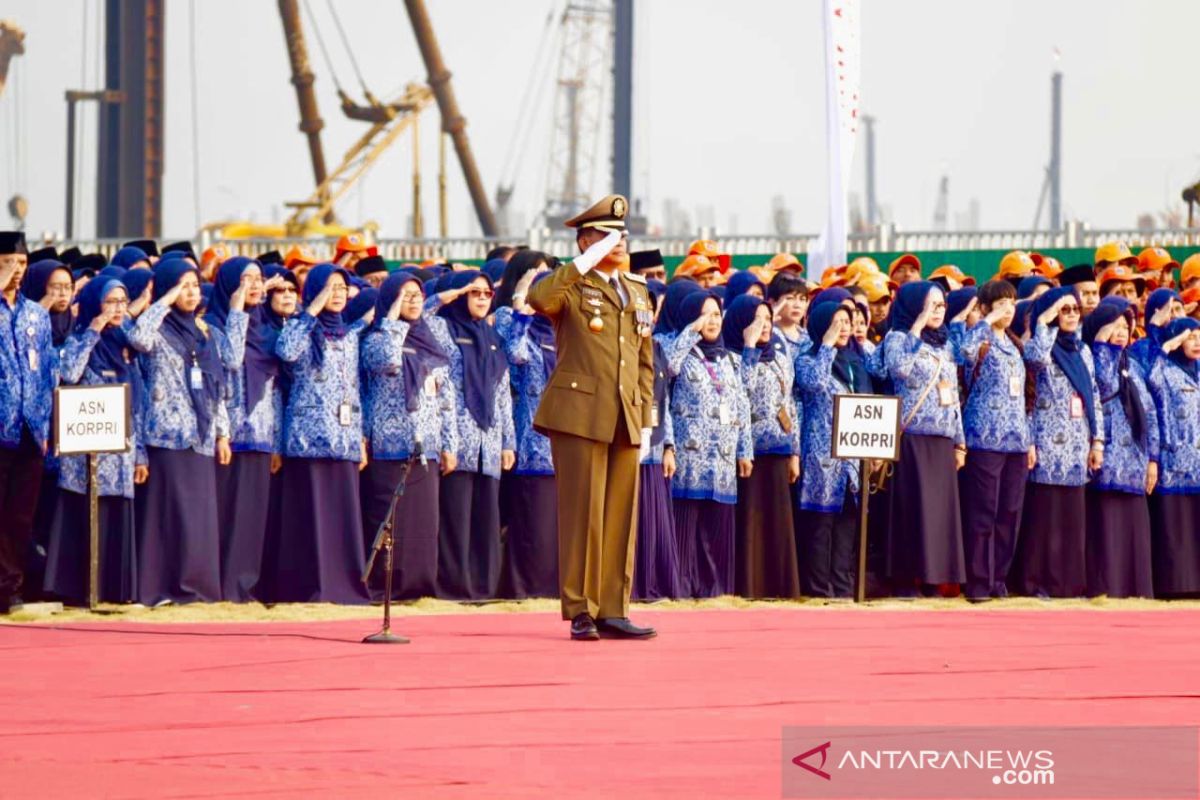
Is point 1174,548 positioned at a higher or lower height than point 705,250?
lower

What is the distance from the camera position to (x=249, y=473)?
13.8 m

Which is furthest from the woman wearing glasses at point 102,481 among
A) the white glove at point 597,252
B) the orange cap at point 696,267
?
the orange cap at point 696,267

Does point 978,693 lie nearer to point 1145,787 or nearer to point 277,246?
point 1145,787

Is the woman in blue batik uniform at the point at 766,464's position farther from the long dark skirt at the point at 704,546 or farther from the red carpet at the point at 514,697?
the red carpet at the point at 514,697

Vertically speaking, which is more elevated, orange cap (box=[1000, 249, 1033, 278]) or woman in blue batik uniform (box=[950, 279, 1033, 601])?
orange cap (box=[1000, 249, 1033, 278])

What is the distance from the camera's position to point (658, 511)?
14.2 m

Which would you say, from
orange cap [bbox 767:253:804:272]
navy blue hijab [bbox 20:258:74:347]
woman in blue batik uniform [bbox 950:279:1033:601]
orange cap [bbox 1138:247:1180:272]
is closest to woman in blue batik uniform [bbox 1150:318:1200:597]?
woman in blue batik uniform [bbox 950:279:1033:601]

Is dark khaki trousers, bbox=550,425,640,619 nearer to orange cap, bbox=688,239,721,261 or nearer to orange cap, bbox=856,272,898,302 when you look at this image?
orange cap, bbox=856,272,898,302

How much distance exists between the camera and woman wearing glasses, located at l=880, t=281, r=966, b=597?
14438 mm

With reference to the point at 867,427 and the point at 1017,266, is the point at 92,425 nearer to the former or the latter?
the point at 867,427

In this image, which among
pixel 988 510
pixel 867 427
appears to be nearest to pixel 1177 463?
pixel 988 510

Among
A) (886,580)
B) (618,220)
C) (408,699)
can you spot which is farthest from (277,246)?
(408,699)

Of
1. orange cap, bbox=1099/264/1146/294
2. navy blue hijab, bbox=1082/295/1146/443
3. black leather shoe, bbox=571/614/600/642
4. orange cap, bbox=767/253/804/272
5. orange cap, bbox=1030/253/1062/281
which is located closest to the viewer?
black leather shoe, bbox=571/614/600/642

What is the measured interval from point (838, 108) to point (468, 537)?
21.0 feet
